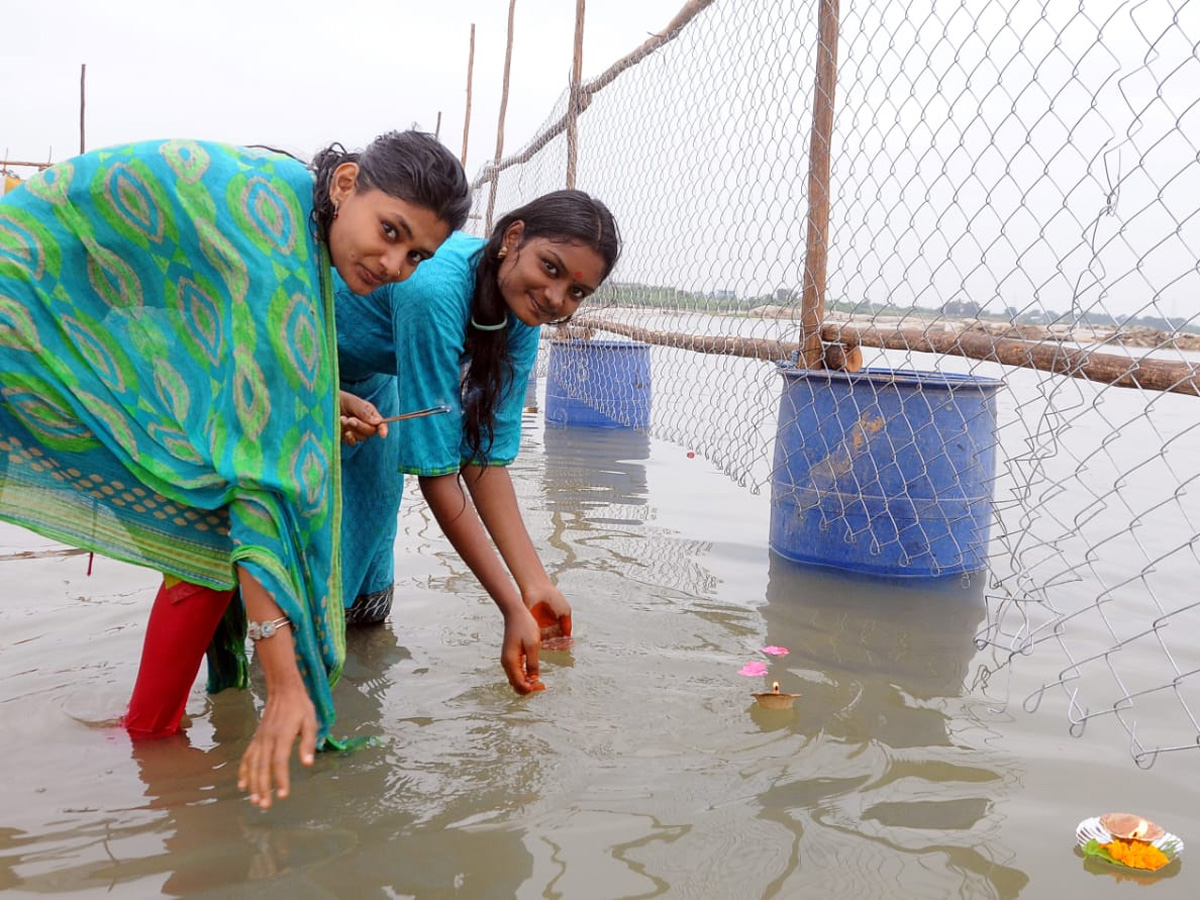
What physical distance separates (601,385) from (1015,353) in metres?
4.60

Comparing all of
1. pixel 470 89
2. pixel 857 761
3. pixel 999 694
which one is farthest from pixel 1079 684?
pixel 470 89

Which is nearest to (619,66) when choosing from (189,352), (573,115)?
(573,115)

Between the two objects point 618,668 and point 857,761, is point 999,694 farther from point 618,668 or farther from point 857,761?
point 618,668

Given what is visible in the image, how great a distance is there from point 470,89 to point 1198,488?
528 inches

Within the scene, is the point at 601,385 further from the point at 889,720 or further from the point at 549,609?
the point at 889,720

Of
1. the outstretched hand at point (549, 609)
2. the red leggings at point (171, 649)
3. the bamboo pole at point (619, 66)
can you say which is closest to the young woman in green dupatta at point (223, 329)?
the red leggings at point (171, 649)

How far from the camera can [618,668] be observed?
279 centimetres

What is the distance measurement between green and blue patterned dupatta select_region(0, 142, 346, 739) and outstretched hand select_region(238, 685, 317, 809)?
0.17 m

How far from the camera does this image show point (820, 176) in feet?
12.3

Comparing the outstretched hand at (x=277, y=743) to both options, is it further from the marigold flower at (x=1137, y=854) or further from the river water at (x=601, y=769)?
the marigold flower at (x=1137, y=854)

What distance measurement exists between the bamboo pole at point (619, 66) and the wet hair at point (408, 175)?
10.9 feet

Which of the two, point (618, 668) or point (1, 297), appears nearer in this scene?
point (1, 297)

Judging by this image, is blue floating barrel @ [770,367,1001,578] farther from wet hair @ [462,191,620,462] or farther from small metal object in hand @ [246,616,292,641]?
small metal object in hand @ [246,616,292,641]

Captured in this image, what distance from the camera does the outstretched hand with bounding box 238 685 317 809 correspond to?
1.61 metres
